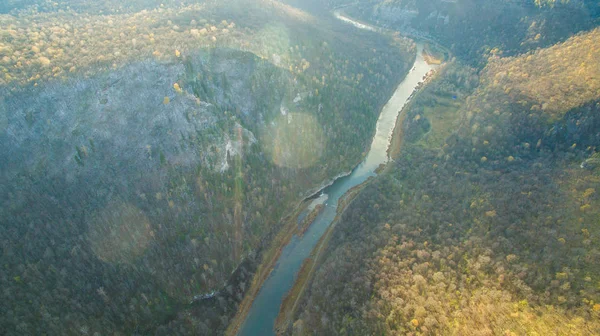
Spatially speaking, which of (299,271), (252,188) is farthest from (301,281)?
(252,188)

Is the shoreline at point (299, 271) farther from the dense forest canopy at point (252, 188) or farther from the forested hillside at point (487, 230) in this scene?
the forested hillside at point (487, 230)

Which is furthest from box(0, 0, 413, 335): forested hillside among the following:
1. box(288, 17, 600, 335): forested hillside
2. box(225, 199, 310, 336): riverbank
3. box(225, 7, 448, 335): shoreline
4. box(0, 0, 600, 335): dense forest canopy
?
box(288, 17, 600, 335): forested hillside

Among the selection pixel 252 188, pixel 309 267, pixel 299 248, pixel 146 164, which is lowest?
pixel 299 248

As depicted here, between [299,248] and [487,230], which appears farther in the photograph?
[299,248]

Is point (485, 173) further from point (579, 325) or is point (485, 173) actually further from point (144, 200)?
point (144, 200)

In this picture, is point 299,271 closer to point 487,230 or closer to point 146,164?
point 487,230

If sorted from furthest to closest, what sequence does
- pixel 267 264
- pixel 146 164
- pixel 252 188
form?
pixel 252 188 → pixel 146 164 → pixel 267 264
